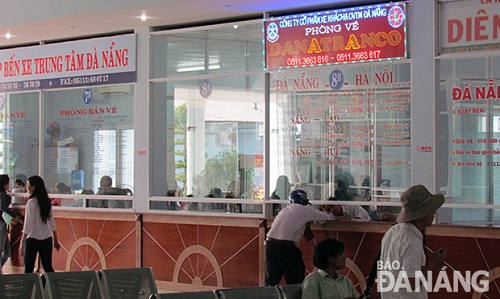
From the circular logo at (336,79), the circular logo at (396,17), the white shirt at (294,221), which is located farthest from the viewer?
the circular logo at (336,79)

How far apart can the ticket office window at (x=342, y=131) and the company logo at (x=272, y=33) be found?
18.8 inches

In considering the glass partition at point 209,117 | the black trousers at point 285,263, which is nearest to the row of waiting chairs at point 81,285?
the black trousers at point 285,263

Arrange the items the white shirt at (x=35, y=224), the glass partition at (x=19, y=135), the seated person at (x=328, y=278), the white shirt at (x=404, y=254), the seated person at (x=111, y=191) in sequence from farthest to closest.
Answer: the glass partition at (x=19, y=135) → the seated person at (x=111, y=191) → the white shirt at (x=35, y=224) → the seated person at (x=328, y=278) → the white shirt at (x=404, y=254)

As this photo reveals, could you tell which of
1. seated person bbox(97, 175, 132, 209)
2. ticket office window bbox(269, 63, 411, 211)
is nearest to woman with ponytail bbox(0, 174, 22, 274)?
A: seated person bbox(97, 175, 132, 209)

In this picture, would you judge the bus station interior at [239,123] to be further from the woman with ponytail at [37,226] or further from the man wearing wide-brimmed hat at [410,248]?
the man wearing wide-brimmed hat at [410,248]

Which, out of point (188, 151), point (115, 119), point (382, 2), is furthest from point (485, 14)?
point (115, 119)

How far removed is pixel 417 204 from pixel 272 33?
20.6ft

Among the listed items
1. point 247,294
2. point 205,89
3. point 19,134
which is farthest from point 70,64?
point 247,294

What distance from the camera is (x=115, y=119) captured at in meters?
13.9

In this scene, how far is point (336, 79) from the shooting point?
1142 cm

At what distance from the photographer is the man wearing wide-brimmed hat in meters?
5.79

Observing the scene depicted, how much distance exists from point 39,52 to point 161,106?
2.84 meters

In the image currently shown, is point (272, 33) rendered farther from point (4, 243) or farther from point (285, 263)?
point (4, 243)

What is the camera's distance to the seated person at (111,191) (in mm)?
13609
